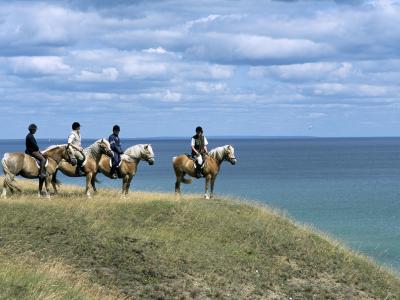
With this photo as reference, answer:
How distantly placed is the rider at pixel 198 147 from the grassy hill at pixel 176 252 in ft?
8.54

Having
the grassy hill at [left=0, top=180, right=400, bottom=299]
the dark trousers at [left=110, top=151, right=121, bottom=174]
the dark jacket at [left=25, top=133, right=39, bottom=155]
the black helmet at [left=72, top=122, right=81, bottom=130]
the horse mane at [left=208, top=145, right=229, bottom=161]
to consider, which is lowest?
the grassy hill at [left=0, top=180, right=400, bottom=299]

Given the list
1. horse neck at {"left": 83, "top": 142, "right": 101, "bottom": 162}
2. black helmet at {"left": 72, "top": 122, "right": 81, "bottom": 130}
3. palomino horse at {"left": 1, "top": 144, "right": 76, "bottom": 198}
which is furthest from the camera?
horse neck at {"left": 83, "top": 142, "right": 101, "bottom": 162}

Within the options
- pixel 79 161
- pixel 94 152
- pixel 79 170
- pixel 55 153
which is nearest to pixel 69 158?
pixel 79 161

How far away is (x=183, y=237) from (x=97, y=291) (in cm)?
559

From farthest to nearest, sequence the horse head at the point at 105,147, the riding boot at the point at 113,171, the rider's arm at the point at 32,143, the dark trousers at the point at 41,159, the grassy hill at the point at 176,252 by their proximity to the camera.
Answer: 1. the riding boot at the point at 113,171
2. the horse head at the point at 105,147
3. the dark trousers at the point at 41,159
4. the rider's arm at the point at 32,143
5. the grassy hill at the point at 176,252

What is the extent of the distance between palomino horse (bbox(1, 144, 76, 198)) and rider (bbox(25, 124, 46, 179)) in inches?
7.6

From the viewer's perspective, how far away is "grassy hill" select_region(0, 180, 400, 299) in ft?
73.6

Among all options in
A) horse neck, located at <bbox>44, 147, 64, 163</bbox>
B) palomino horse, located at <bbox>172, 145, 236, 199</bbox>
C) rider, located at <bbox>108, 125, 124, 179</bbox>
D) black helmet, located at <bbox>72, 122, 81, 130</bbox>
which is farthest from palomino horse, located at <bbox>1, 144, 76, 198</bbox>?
palomino horse, located at <bbox>172, 145, 236, 199</bbox>

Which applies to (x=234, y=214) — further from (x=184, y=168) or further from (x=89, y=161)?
(x=89, y=161)

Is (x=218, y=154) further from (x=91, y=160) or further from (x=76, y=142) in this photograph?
(x=76, y=142)

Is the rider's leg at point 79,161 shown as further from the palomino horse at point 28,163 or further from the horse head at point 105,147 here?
the horse head at point 105,147

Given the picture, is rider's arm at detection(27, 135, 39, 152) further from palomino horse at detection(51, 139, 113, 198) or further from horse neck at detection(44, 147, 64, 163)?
palomino horse at detection(51, 139, 113, 198)

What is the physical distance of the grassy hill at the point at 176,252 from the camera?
2244cm

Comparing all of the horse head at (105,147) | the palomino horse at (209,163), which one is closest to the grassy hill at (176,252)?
the horse head at (105,147)
